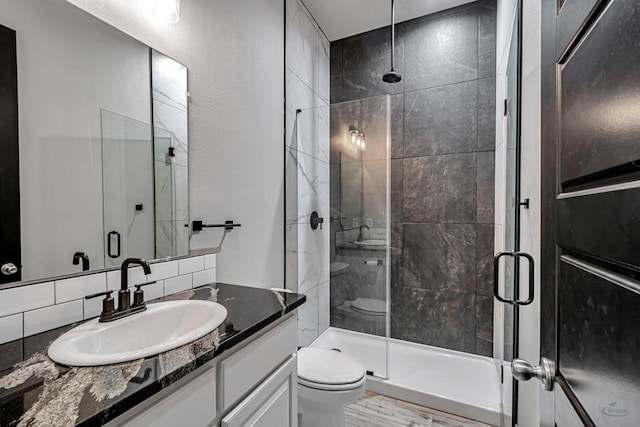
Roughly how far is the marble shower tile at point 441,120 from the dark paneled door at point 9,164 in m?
2.52

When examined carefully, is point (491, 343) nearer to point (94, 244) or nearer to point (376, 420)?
point (376, 420)

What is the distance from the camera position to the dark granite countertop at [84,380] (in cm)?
54

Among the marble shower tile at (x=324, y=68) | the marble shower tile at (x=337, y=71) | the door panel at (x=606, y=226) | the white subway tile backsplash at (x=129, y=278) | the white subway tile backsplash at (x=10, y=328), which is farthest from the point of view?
the marble shower tile at (x=337, y=71)

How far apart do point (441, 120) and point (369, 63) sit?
35.9 inches

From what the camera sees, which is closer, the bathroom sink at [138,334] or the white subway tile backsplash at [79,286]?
the bathroom sink at [138,334]

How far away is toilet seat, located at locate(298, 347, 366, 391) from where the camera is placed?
1.57 meters

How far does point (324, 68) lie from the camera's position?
298 cm

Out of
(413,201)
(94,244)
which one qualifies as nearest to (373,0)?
(413,201)

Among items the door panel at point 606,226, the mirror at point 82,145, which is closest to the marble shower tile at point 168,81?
the mirror at point 82,145

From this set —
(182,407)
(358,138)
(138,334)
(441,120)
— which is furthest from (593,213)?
(441,120)

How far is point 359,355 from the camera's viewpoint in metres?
2.54

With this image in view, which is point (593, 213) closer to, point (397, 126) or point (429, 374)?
point (429, 374)

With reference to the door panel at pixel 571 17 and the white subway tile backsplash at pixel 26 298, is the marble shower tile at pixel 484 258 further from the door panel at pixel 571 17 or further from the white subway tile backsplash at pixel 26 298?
the white subway tile backsplash at pixel 26 298

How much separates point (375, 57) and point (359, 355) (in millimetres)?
2713
